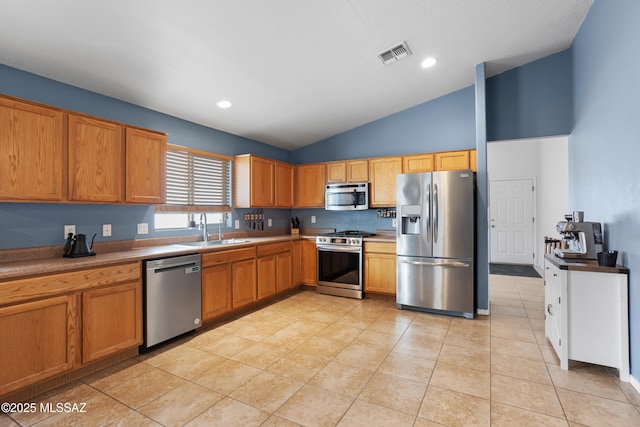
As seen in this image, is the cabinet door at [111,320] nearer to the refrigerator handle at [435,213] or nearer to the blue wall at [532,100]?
the refrigerator handle at [435,213]

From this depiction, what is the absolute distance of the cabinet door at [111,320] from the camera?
2.37 meters

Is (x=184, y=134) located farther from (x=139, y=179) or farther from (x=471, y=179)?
(x=471, y=179)

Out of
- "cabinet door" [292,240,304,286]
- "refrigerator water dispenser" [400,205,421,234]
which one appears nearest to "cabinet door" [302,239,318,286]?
"cabinet door" [292,240,304,286]

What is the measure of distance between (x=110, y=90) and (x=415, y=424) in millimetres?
3823

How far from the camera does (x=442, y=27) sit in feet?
9.61

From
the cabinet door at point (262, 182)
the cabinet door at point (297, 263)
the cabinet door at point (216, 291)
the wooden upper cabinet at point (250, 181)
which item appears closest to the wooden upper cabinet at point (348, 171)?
the cabinet door at point (262, 182)

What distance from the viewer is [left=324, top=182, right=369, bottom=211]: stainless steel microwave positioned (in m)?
4.79

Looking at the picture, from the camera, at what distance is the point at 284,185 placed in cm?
522

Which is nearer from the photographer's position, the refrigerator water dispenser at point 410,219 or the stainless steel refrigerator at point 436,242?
the stainless steel refrigerator at point 436,242

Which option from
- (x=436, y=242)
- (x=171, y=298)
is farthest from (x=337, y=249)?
(x=171, y=298)

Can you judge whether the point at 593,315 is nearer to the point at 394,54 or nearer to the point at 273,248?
the point at 394,54

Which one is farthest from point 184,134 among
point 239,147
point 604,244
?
point 604,244

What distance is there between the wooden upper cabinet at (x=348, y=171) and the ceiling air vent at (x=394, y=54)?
68.6 inches

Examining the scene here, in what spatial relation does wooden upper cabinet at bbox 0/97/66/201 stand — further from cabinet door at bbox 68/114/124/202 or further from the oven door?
the oven door
